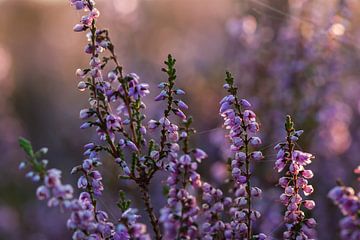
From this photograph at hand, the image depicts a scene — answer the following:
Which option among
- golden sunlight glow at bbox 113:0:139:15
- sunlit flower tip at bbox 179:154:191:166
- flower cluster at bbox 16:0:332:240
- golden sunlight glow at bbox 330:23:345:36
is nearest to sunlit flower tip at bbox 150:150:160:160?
flower cluster at bbox 16:0:332:240

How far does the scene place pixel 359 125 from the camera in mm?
9914

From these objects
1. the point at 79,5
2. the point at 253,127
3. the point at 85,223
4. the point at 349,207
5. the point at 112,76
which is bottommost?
the point at 85,223

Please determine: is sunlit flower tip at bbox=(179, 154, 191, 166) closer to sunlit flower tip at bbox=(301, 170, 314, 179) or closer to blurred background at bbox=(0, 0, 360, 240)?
sunlit flower tip at bbox=(301, 170, 314, 179)

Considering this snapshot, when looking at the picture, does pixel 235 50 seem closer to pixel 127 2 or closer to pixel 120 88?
pixel 127 2

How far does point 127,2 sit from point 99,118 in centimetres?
769

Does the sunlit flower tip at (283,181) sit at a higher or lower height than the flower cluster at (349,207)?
higher

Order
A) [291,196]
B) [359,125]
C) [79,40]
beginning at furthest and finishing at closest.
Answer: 1. [79,40]
2. [359,125]
3. [291,196]

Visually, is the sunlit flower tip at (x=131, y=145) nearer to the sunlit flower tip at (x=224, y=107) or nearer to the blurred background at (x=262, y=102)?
the sunlit flower tip at (x=224, y=107)

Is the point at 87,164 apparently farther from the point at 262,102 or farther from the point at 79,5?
the point at 262,102

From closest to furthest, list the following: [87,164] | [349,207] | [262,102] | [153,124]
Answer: [349,207], [87,164], [153,124], [262,102]

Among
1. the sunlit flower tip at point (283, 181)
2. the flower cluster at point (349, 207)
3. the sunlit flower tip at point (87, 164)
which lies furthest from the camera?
the sunlit flower tip at point (283, 181)

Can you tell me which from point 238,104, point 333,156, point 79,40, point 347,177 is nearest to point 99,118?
point 238,104

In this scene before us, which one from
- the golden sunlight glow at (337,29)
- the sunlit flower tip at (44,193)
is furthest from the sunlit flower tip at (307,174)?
the golden sunlight glow at (337,29)

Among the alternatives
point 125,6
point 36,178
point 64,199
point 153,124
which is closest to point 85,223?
point 64,199
